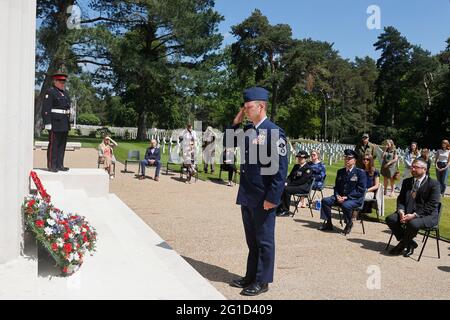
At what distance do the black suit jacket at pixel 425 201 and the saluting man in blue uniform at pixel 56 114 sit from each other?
589cm

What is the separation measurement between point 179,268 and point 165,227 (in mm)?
2989

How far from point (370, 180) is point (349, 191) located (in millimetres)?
1574

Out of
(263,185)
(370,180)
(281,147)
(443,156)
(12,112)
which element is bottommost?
(370,180)

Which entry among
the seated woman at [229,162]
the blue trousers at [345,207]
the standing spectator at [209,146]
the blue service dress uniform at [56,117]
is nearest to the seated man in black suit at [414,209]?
the blue trousers at [345,207]

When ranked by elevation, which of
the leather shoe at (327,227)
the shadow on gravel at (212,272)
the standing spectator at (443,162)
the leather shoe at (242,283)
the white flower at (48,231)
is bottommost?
the shadow on gravel at (212,272)

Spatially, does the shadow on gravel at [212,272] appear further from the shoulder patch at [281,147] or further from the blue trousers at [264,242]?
the shoulder patch at [281,147]

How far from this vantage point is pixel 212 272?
19.5 ft

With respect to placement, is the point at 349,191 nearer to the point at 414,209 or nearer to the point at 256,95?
the point at 414,209

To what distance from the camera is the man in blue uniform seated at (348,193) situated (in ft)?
28.7

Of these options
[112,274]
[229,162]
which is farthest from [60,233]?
[229,162]

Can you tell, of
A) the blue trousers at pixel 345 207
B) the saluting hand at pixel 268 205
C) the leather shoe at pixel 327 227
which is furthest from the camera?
the leather shoe at pixel 327 227

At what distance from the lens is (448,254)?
7.48 m

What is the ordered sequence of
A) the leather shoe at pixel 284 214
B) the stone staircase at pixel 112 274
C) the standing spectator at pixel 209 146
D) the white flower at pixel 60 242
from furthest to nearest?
1. the standing spectator at pixel 209 146
2. the leather shoe at pixel 284 214
3. the white flower at pixel 60 242
4. the stone staircase at pixel 112 274

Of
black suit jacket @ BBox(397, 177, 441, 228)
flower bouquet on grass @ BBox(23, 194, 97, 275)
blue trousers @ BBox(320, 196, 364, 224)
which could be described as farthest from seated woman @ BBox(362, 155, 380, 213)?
flower bouquet on grass @ BBox(23, 194, 97, 275)
